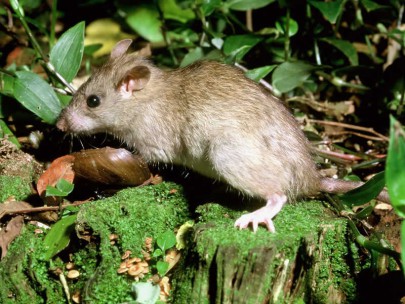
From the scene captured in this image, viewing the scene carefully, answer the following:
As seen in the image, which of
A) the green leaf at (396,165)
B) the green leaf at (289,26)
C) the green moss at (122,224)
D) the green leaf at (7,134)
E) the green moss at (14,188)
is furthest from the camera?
the green leaf at (289,26)

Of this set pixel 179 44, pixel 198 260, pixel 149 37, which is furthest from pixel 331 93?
pixel 198 260

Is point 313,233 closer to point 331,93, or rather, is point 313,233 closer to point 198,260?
point 198,260

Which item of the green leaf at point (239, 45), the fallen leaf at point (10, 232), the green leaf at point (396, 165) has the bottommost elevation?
the fallen leaf at point (10, 232)

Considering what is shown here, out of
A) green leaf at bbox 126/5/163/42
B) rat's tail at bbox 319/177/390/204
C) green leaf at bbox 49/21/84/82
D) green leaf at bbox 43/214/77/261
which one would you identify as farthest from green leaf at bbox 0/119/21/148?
rat's tail at bbox 319/177/390/204

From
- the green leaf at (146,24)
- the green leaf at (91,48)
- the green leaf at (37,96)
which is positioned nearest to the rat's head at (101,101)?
the green leaf at (37,96)

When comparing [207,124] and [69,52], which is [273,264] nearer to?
[207,124]

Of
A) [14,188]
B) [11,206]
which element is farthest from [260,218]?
[14,188]

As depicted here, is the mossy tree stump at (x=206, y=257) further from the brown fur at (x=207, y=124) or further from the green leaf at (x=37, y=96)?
the green leaf at (x=37, y=96)
